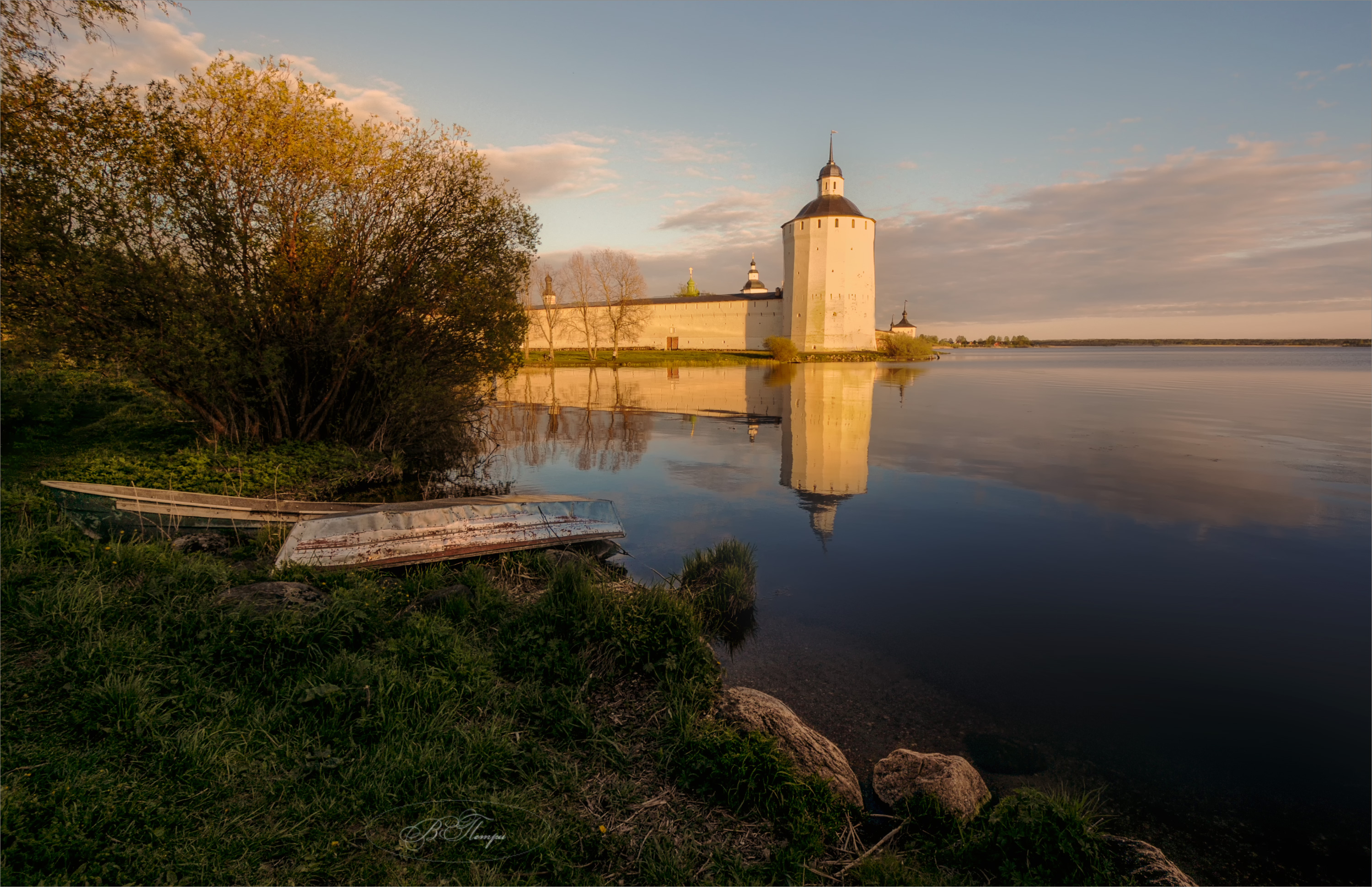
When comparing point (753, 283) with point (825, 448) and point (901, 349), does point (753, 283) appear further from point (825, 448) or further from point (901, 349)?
point (825, 448)

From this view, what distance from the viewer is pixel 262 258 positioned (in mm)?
10484

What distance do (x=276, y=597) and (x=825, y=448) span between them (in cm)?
1371

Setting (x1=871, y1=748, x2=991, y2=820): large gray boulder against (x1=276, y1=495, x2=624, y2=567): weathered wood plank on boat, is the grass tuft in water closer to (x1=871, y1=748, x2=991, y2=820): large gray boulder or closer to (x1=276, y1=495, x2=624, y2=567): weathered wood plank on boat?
(x1=276, y1=495, x2=624, y2=567): weathered wood plank on boat

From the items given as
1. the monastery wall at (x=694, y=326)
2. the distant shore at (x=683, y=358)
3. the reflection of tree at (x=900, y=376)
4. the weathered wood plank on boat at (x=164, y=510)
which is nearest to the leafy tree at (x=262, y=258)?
the weathered wood plank on boat at (x=164, y=510)

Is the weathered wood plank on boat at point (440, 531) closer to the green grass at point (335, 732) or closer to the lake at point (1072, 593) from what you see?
the green grass at point (335, 732)

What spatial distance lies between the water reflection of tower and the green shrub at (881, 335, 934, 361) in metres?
43.5

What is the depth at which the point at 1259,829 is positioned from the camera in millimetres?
3949

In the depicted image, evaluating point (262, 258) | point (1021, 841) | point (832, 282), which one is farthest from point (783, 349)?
point (1021, 841)

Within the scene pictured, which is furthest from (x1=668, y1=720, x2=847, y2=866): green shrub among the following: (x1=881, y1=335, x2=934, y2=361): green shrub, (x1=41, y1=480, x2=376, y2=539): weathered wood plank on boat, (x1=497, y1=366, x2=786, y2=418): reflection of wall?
(x1=881, y1=335, x2=934, y2=361): green shrub

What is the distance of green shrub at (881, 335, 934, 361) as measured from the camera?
74.8 meters

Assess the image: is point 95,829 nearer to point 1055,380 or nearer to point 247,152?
point 247,152

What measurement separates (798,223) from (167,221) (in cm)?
6316

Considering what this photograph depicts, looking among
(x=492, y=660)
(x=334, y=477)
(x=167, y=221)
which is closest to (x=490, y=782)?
(x=492, y=660)

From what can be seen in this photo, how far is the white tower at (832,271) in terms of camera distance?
65125mm
